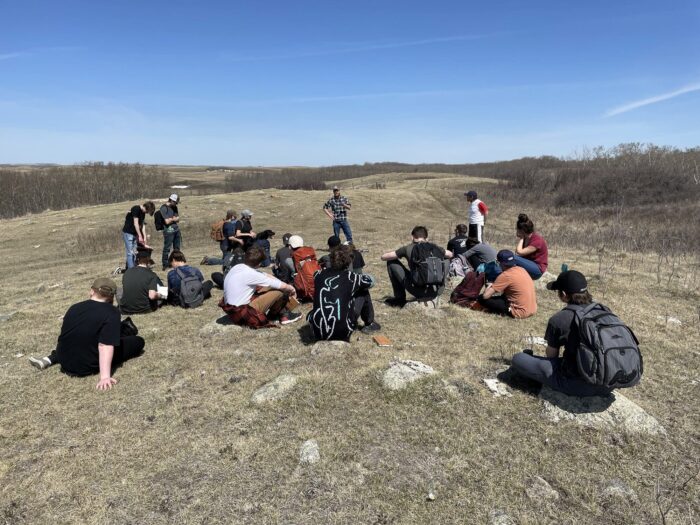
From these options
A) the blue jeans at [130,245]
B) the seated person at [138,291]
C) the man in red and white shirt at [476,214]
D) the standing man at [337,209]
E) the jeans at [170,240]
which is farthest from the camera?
the standing man at [337,209]

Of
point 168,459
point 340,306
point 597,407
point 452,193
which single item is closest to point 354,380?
point 340,306

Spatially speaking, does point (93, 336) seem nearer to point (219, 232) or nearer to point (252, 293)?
point (252, 293)

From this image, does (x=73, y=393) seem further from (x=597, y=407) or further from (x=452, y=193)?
(x=452, y=193)

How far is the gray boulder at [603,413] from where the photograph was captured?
4.73 meters

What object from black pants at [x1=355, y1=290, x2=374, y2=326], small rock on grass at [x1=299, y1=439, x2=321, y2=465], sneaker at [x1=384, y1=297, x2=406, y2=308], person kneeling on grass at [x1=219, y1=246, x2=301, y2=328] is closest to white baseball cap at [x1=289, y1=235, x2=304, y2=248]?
person kneeling on grass at [x1=219, y1=246, x2=301, y2=328]

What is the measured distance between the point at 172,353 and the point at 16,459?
267 cm

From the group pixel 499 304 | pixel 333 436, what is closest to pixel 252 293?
pixel 333 436

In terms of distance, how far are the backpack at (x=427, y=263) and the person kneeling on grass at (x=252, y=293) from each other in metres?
2.43

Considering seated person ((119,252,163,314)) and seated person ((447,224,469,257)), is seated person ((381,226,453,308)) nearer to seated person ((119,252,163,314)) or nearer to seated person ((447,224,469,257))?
seated person ((447,224,469,257))

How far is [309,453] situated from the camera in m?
4.37

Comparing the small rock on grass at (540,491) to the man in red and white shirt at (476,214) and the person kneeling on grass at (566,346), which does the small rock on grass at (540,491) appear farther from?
the man in red and white shirt at (476,214)

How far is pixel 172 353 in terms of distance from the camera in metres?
7.05

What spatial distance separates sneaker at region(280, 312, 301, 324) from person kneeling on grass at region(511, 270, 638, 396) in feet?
14.5

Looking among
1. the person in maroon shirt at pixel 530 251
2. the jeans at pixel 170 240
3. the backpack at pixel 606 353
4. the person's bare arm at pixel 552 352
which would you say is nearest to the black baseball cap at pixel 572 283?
the backpack at pixel 606 353
